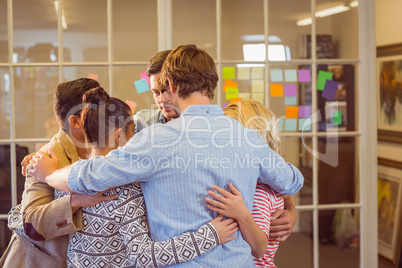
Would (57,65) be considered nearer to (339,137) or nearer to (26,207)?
(26,207)

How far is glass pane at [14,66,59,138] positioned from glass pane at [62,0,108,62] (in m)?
0.18

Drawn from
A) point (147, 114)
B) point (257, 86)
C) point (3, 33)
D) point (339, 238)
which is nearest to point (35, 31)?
point (3, 33)

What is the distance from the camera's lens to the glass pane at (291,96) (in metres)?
3.40

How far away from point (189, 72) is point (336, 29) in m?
2.12

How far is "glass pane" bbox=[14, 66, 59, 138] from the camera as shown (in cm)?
329

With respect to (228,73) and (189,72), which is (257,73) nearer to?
(228,73)

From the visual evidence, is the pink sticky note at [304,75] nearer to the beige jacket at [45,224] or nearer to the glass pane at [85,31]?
the glass pane at [85,31]

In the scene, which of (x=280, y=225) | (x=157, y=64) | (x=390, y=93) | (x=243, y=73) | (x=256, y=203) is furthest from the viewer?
(x=390, y=93)

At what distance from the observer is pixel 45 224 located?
5.70ft

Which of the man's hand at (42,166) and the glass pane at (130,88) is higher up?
the glass pane at (130,88)

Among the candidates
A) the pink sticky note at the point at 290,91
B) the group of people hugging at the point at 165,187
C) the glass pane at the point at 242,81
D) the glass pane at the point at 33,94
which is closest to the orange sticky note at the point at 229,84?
the glass pane at the point at 242,81

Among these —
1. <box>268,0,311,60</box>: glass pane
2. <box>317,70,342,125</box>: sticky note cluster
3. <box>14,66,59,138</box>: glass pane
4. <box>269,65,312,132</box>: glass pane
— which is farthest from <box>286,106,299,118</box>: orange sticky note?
<box>14,66,59,138</box>: glass pane

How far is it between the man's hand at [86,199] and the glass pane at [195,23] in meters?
1.86

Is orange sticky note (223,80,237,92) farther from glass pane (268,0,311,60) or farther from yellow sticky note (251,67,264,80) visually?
glass pane (268,0,311,60)
